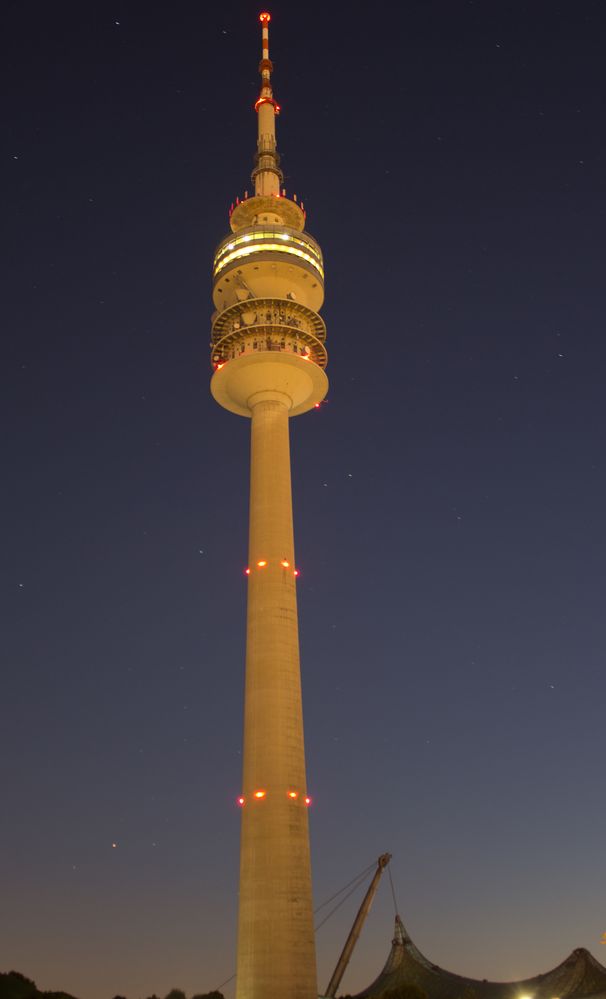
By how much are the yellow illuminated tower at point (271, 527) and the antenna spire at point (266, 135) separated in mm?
133

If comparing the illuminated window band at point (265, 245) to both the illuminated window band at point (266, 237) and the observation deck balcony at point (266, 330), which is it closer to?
the illuminated window band at point (266, 237)

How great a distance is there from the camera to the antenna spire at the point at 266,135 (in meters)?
89.1

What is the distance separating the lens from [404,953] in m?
75.9

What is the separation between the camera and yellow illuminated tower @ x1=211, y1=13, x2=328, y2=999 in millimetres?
57531

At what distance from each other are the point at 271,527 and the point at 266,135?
43204mm

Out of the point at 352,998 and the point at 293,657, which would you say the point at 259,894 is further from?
the point at 352,998

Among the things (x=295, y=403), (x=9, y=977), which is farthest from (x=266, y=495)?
(x=9, y=977)

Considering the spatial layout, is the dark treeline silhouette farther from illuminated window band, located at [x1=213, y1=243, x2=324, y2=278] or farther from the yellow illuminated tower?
illuminated window band, located at [x1=213, y1=243, x2=324, y2=278]

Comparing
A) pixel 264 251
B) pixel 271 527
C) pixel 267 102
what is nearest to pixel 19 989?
pixel 271 527

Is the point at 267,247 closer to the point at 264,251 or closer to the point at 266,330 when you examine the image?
the point at 264,251

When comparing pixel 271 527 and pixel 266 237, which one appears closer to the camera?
pixel 271 527

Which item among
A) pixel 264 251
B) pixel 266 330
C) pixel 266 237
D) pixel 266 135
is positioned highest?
pixel 266 135

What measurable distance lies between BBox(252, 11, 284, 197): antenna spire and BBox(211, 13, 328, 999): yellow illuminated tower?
133 millimetres

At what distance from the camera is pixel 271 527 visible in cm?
6925
